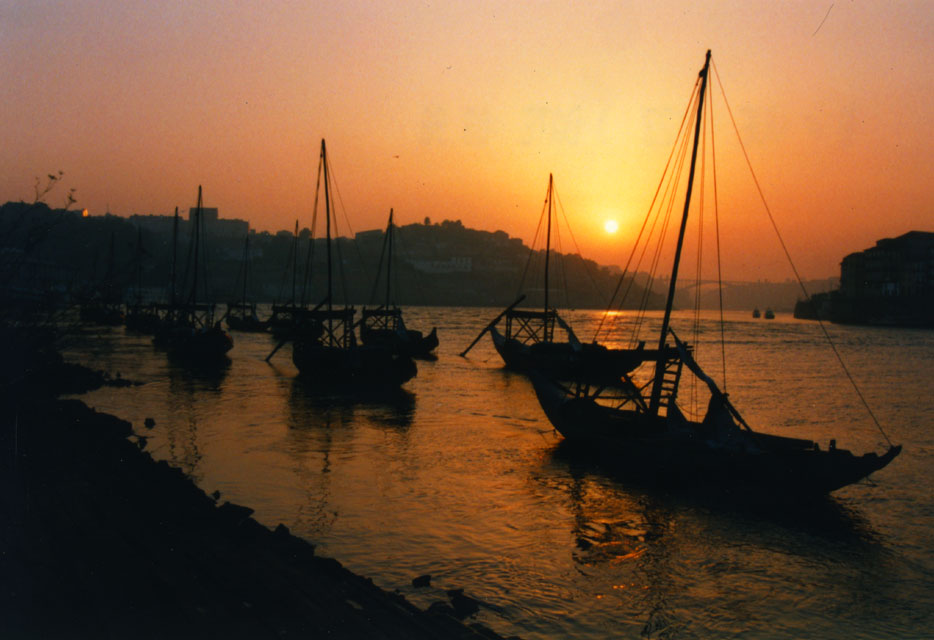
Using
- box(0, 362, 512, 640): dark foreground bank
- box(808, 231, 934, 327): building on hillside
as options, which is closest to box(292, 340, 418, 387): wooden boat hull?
box(0, 362, 512, 640): dark foreground bank

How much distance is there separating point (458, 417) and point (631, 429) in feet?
39.9

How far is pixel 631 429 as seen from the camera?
22.3m

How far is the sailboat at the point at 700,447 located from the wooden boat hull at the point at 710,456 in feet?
0.08

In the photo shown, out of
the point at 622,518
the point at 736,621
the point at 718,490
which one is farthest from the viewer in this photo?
the point at 718,490

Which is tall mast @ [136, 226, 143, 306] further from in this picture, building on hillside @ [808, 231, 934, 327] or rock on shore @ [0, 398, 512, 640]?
building on hillside @ [808, 231, 934, 327]

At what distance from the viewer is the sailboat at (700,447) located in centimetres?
1828

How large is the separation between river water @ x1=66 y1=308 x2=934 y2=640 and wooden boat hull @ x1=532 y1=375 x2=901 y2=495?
0.78 metres

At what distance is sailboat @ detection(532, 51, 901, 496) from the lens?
18.3 metres

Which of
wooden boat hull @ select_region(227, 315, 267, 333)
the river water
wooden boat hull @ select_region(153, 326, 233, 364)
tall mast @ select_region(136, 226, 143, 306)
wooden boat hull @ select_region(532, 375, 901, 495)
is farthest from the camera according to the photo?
wooden boat hull @ select_region(227, 315, 267, 333)

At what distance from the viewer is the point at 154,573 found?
8844mm

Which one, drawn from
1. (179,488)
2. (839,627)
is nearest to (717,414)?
(839,627)

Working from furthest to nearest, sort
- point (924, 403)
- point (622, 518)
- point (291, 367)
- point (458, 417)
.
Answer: point (291, 367)
point (924, 403)
point (458, 417)
point (622, 518)

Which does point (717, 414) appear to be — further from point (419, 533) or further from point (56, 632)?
point (56, 632)

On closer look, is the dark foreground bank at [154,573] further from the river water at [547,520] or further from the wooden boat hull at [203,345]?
the wooden boat hull at [203,345]
